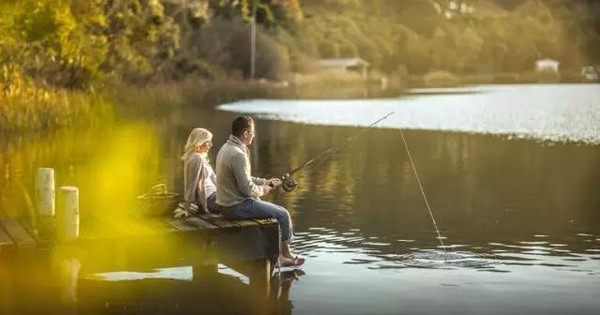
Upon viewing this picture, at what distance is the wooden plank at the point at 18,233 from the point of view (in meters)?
13.7

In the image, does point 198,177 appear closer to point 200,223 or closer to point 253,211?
point 200,223

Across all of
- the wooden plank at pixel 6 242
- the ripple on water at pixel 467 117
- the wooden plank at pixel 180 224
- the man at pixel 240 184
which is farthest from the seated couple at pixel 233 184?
the ripple on water at pixel 467 117

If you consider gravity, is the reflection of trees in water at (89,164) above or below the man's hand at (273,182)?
below

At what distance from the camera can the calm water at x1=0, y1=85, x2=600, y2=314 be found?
13.7m

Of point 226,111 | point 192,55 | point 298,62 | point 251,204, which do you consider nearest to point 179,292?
point 251,204

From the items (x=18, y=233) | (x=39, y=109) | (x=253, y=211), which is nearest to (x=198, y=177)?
(x=253, y=211)

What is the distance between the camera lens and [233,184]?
48.0ft

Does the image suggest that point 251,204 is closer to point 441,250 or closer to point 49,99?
point 441,250

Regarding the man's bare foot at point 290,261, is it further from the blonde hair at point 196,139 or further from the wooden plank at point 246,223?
the blonde hair at point 196,139

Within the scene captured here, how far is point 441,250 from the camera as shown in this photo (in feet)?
56.9

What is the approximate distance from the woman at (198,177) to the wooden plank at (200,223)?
0.22 metres

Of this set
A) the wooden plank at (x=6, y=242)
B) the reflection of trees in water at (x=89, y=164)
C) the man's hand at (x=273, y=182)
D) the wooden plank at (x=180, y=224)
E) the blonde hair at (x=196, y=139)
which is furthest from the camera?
the reflection of trees in water at (x=89, y=164)

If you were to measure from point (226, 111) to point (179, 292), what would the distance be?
5495 centimetres

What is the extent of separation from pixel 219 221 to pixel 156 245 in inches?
37.1
